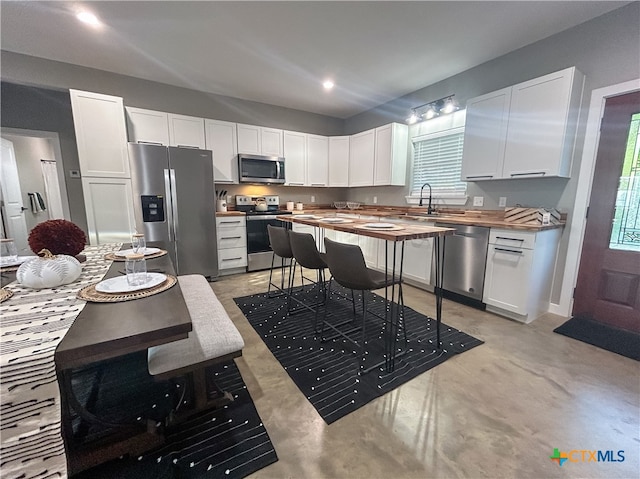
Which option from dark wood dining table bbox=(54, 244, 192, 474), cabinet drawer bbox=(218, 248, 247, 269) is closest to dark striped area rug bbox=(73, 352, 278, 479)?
dark wood dining table bbox=(54, 244, 192, 474)

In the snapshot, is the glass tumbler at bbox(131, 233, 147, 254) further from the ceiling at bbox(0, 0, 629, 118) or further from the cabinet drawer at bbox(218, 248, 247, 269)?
the cabinet drawer at bbox(218, 248, 247, 269)

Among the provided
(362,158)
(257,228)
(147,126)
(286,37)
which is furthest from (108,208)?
(362,158)

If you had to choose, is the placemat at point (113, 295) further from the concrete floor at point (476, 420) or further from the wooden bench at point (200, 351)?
the concrete floor at point (476, 420)

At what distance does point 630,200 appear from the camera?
7.42 feet

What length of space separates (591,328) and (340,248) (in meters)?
2.46

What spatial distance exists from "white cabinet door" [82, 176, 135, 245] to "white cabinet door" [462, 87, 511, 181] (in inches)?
161

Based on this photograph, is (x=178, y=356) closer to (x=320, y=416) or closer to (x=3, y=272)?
(x=320, y=416)

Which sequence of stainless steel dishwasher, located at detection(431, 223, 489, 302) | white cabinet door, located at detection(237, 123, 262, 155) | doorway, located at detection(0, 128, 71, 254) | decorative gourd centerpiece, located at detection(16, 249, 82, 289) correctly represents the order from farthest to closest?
white cabinet door, located at detection(237, 123, 262, 155), doorway, located at detection(0, 128, 71, 254), stainless steel dishwasher, located at detection(431, 223, 489, 302), decorative gourd centerpiece, located at detection(16, 249, 82, 289)

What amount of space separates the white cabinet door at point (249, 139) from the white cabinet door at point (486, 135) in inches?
116

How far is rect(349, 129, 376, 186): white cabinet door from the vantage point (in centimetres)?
434

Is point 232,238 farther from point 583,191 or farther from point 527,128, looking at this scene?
point 583,191

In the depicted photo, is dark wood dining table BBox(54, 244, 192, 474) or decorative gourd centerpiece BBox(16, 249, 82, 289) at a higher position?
decorative gourd centerpiece BBox(16, 249, 82, 289)

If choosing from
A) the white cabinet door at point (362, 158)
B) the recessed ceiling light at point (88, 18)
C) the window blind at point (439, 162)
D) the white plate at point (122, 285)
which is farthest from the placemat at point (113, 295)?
Answer: the white cabinet door at point (362, 158)

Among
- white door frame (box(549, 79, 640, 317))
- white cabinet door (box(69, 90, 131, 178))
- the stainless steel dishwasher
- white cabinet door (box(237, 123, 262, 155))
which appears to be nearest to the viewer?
white door frame (box(549, 79, 640, 317))
